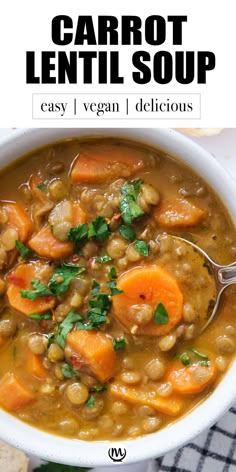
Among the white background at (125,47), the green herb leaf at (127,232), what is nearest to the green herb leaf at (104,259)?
the green herb leaf at (127,232)

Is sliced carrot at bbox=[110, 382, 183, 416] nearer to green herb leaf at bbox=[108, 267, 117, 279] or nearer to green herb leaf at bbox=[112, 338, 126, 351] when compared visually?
green herb leaf at bbox=[112, 338, 126, 351]

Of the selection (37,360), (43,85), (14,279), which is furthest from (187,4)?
(37,360)

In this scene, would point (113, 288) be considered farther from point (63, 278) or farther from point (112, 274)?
point (63, 278)

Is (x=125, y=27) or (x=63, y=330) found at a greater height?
(x=125, y=27)

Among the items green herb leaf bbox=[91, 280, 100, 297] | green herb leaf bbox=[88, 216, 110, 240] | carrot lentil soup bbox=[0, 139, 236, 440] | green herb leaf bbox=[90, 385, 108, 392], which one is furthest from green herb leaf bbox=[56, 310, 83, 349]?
green herb leaf bbox=[88, 216, 110, 240]

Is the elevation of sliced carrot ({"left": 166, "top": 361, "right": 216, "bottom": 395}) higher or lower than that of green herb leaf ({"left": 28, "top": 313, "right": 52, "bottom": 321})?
lower

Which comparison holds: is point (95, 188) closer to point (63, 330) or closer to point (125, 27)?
point (63, 330)

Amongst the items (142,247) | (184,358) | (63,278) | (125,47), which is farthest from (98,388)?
(125,47)
